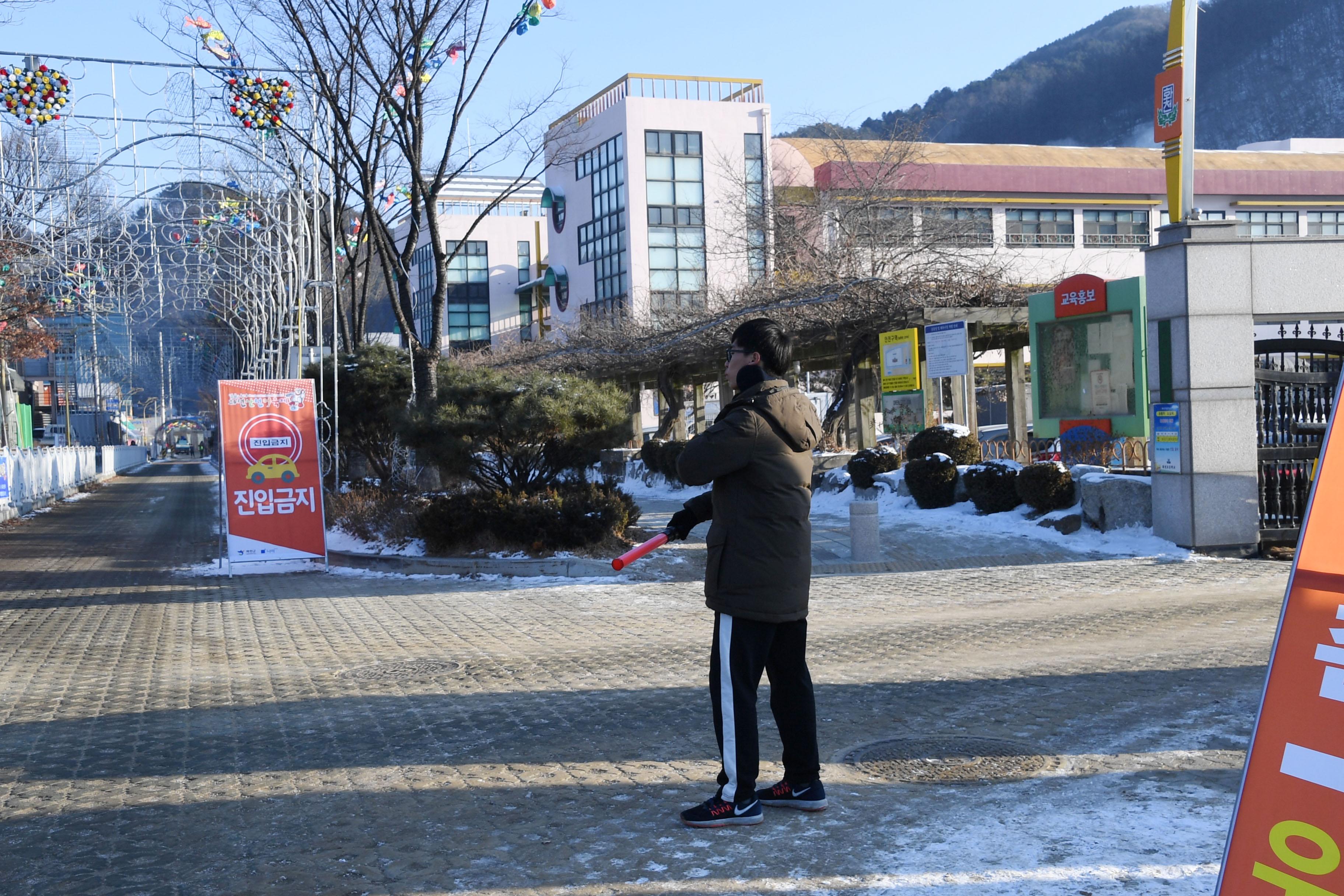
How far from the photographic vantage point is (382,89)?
18375 mm

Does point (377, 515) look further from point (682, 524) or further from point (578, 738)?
point (682, 524)

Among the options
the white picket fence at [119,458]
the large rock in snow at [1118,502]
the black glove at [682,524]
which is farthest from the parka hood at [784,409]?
the white picket fence at [119,458]

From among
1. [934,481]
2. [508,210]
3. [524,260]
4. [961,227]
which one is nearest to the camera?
[934,481]

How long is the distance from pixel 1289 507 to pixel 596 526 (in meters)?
8.14

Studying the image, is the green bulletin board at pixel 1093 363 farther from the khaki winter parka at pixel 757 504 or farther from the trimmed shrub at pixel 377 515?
the khaki winter parka at pixel 757 504

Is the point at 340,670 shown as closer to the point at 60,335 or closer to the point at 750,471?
→ the point at 750,471

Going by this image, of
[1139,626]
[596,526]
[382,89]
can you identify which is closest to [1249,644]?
[1139,626]

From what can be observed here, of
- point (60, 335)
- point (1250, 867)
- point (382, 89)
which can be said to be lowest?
point (1250, 867)

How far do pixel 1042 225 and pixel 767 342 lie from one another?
51920 millimetres

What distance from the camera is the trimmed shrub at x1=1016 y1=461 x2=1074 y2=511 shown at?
1480cm

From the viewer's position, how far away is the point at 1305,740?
2.61m

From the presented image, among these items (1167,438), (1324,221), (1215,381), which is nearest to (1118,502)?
(1167,438)

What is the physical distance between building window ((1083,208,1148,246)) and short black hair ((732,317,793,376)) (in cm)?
5244

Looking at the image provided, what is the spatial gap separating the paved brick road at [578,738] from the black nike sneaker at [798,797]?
0.18 feet
